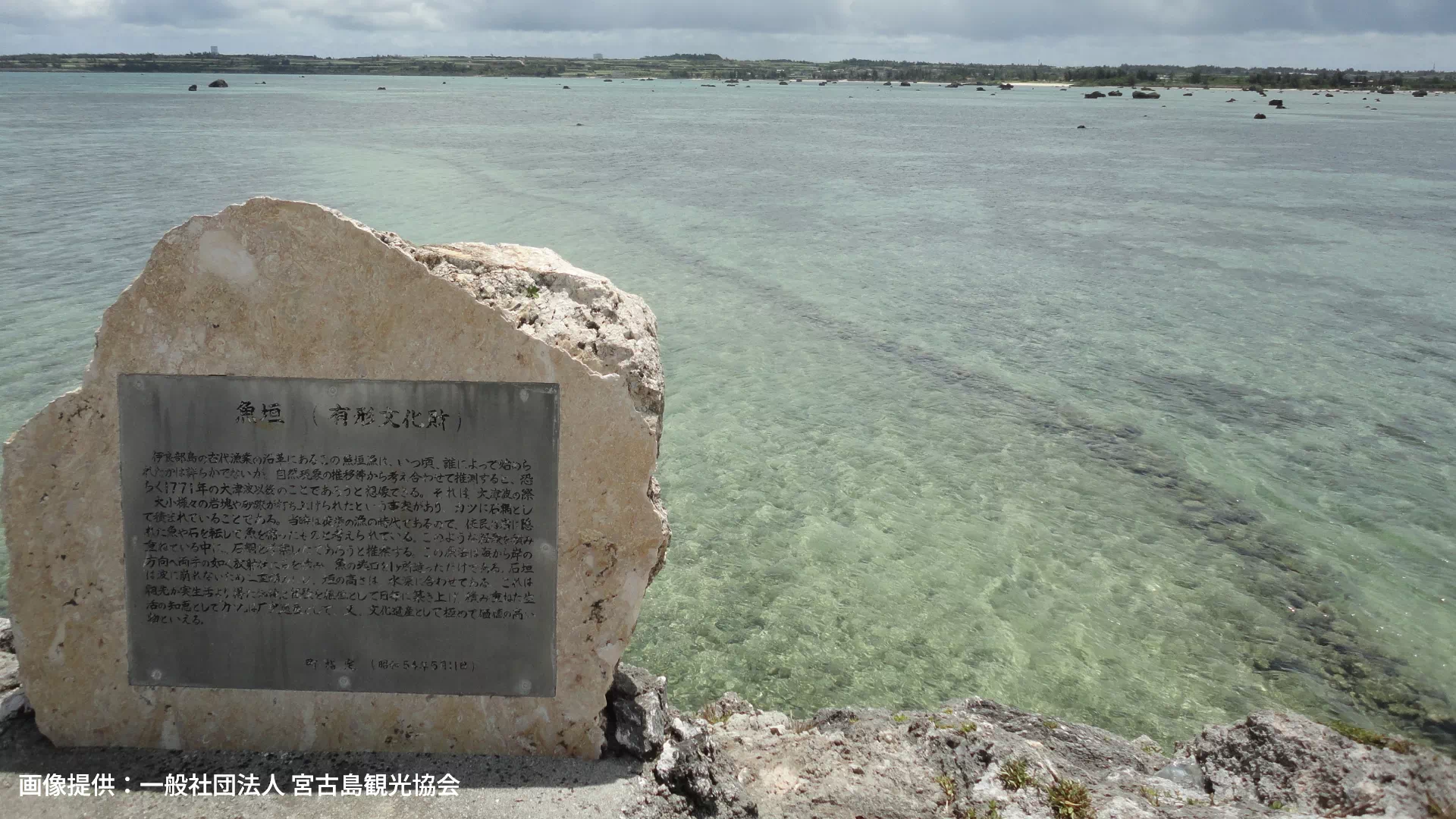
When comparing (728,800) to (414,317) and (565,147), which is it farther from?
(565,147)

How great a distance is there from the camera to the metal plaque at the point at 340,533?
3623 mm

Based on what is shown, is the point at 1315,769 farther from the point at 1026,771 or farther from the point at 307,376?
the point at 307,376

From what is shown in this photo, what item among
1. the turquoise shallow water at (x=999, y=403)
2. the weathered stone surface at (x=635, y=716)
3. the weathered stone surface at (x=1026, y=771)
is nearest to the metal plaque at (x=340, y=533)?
the weathered stone surface at (x=635, y=716)

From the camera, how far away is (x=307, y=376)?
3613mm

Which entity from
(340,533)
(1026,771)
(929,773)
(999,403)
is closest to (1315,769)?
(1026,771)

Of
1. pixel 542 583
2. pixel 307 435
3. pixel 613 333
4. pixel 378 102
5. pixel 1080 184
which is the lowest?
pixel 542 583

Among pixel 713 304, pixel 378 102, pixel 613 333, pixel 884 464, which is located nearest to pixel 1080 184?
pixel 713 304

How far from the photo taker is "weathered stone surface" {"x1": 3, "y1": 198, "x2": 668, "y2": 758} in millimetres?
3572

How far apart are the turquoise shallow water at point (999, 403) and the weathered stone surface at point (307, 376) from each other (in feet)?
5.14

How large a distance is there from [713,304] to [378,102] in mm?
56564

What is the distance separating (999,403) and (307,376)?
7.10 metres

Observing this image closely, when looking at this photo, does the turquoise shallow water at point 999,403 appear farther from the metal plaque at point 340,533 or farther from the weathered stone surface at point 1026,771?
the metal plaque at point 340,533

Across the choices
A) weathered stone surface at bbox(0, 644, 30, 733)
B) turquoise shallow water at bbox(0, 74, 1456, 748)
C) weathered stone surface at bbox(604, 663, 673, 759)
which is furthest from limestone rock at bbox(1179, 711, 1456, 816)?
weathered stone surface at bbox(0, 644, 30, 733)

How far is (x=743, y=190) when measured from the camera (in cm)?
2342
